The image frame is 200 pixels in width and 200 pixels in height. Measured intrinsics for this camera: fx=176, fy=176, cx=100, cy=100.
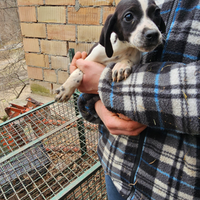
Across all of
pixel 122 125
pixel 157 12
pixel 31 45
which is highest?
pixel 157 12

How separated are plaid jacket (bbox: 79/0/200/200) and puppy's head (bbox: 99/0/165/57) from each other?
0.17 ft

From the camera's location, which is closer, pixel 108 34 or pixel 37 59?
pixel 108 34

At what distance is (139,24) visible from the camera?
0.87 metres

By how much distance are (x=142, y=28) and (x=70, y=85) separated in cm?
53

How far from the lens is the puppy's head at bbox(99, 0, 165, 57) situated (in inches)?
31.9

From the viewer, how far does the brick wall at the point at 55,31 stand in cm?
223

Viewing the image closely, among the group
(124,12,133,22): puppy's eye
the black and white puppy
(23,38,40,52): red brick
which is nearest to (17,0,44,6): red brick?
(23,38,40,52): red brick

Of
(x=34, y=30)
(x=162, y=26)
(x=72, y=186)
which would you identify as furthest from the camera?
(x=34, y=30)

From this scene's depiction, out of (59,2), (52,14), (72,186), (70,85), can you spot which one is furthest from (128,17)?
(52,14)

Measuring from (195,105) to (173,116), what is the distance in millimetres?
73

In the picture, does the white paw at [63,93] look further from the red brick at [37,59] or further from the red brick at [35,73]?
the red brick at [35,73]

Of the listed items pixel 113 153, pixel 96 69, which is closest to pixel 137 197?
pixel 113 153

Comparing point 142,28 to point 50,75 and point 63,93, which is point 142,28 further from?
point 50,75

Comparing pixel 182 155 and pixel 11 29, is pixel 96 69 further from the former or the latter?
pixel 11 29
